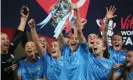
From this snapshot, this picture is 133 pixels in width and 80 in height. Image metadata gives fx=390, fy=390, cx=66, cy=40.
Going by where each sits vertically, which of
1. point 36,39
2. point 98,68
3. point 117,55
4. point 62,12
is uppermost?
point 62,12

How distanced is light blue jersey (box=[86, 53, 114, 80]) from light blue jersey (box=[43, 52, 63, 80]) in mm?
355

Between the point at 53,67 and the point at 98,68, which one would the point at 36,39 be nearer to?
the point at 53,67

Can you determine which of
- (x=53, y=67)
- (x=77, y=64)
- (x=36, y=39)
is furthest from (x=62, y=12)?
(x=77, y=64)

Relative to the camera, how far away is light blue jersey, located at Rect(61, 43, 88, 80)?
4.06m

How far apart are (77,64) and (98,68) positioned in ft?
1.09

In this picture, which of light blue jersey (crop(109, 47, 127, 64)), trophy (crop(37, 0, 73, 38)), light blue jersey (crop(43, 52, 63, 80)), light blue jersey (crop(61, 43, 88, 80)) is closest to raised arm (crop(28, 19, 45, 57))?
light blue jersey (crop(43, 52, 63, 80))

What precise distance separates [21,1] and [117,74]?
1762 mm

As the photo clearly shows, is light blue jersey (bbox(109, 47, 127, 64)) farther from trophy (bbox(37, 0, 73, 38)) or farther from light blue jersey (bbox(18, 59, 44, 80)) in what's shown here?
light blue jersey (bbox(18, 59, 44, 80))

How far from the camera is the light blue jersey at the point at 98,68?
429 cm

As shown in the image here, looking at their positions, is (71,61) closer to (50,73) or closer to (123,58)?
(50,73)

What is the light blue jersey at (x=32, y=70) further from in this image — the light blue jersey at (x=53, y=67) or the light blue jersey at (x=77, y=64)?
the light blue jersey at (x=77, y=64)

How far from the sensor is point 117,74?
4.50m

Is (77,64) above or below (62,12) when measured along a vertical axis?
below

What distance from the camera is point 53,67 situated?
4.49 metres
